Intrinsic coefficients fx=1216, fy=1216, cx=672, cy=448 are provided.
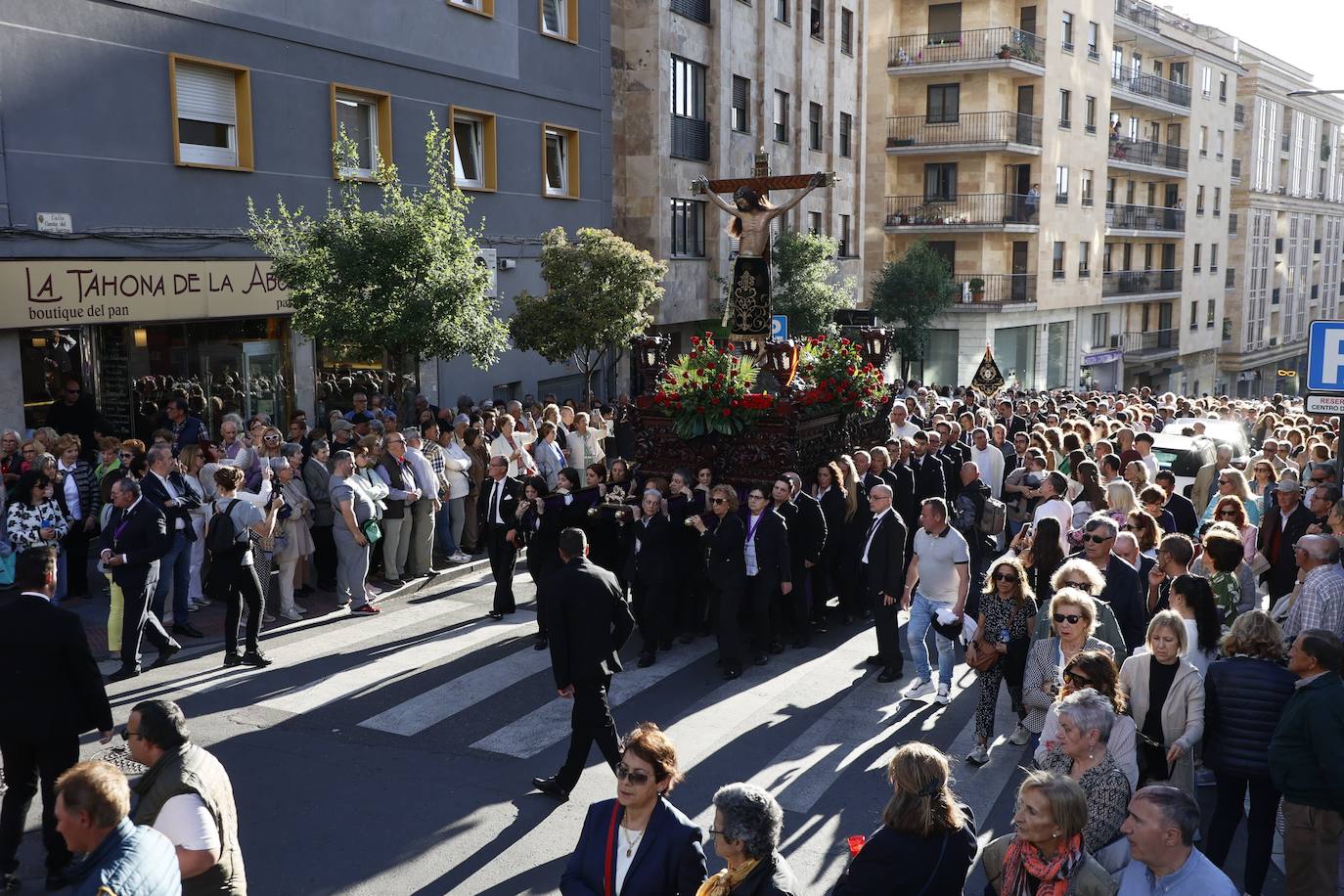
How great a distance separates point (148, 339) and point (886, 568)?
37.0 feet

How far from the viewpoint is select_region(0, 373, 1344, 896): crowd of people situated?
477 centimetres

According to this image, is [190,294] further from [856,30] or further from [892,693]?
[856,30]

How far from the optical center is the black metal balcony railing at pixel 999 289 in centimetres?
4356

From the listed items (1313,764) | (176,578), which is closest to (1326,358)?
(1313,764)

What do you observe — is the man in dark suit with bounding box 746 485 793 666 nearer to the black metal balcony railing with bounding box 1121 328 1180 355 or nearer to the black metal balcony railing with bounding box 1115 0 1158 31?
the black metal balcony railing with bounding box 1115 0 1158 31

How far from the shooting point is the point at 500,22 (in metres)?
22.5

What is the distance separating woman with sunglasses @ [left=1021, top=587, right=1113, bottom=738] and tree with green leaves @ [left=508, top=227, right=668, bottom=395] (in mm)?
13546

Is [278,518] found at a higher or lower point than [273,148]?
lower

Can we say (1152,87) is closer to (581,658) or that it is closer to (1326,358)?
(1326,358)

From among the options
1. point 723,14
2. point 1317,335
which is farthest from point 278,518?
point 723,14

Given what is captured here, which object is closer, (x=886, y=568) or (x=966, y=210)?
(x=886, y=568)

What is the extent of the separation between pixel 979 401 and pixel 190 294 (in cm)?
1645

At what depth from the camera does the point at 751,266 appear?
1606 cm

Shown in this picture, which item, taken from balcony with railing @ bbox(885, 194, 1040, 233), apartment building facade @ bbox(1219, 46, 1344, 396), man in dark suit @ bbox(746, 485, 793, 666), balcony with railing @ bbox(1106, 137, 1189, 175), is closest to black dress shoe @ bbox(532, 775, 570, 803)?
man in dark suit @ bbox(746, 485, 793, 666)
